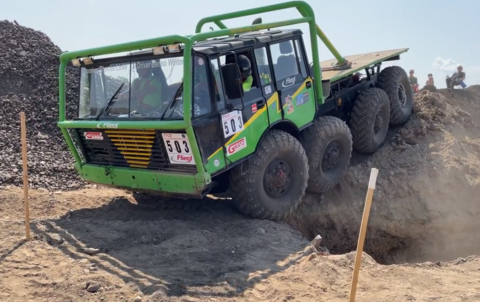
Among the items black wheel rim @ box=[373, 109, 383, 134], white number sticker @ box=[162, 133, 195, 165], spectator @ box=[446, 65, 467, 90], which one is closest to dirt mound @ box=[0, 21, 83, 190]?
white number sticker @ box=[162, 133, 195, 165]

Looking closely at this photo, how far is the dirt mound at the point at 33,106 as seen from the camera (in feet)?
27.9

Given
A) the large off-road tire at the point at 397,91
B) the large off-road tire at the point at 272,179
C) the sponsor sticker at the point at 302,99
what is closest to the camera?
the large off-road tire at the point at 272,179

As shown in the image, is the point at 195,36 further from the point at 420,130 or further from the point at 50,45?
the point at 50,45

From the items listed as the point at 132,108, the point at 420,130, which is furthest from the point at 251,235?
the point at 420,130

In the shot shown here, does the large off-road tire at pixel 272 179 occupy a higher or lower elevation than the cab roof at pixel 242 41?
lower

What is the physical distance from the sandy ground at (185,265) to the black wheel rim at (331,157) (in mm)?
1368

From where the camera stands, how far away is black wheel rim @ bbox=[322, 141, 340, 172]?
7820 mm

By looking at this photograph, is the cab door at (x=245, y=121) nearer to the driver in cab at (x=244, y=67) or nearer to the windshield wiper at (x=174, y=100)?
the driver in cab at (x=244, y=67)

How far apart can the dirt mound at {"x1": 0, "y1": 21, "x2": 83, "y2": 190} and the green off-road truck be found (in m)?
1.83

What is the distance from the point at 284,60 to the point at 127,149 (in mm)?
2389

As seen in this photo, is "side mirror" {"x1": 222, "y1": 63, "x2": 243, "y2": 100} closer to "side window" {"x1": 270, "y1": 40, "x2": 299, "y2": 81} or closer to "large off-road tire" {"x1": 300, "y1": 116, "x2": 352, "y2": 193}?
"side window" {"x1": 270, "y1": 40, "x2": 299, "y2": 81}

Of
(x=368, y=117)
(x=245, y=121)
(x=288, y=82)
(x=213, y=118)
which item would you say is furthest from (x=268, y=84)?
(x=368, y=117)

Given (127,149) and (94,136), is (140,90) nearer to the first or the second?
(127,149)

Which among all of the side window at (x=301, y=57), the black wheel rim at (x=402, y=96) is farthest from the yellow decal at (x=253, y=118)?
the black wheel rim at (x=402, y=96)
